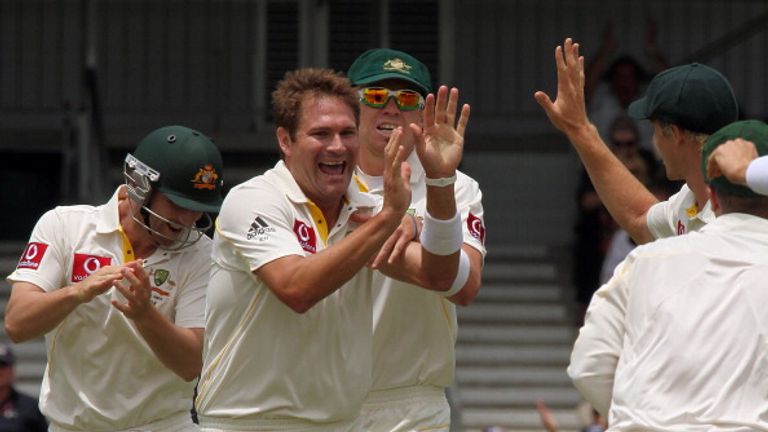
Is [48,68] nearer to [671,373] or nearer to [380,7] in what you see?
[380,7]

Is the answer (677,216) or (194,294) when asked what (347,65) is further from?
(677,216)

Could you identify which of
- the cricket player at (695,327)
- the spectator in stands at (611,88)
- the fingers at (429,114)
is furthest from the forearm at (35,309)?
the spectator in stands at (611,88)

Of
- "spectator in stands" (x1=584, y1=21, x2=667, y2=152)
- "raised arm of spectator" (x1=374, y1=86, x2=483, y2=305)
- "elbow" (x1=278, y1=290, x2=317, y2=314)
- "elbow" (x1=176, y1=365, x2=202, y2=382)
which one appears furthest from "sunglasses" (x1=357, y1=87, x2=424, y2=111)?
"spectator in stands" (x1=584, y1=21, x2=667, y2=152)

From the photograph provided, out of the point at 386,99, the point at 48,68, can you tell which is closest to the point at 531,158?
the point at 48,68

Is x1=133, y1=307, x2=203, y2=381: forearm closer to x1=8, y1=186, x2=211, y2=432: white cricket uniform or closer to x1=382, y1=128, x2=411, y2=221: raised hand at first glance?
x1=8, y1=186, x2=211, y2=432: white cricket uniform

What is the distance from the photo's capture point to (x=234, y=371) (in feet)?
22.2

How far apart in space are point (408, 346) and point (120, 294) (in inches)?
44.0

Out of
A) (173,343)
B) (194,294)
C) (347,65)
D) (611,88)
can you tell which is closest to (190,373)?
(173,343)

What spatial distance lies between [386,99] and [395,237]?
2.98 feet

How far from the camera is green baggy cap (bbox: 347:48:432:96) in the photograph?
762 cm

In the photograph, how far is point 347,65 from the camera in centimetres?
1623

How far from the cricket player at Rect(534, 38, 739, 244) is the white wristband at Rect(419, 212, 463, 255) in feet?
2.30

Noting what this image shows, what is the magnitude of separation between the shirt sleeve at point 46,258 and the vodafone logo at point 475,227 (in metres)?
1.57

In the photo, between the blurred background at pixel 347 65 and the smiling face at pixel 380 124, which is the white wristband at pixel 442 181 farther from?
the blurred background at pixel 347 65
